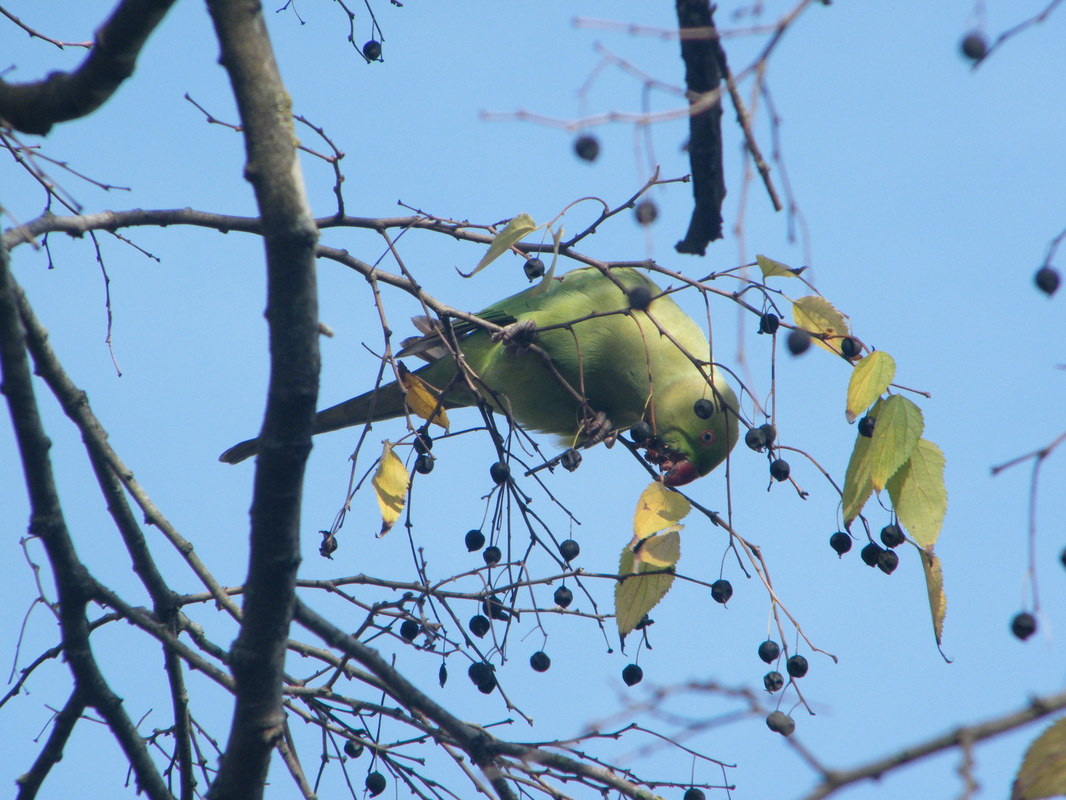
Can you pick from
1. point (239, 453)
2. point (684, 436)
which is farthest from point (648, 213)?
point (239, 453)

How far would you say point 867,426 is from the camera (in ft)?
8.80

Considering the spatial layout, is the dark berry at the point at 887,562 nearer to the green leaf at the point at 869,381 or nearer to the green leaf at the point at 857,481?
the green leaf at the point at 857,481

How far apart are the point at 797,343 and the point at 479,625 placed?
1486mm

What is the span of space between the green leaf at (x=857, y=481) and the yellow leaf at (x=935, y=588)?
0.67ft

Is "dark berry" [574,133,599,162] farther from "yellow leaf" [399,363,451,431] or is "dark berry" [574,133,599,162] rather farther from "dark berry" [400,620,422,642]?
"dark berry" [400,620,422,642]

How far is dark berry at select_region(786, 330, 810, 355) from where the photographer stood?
2678 millimetres

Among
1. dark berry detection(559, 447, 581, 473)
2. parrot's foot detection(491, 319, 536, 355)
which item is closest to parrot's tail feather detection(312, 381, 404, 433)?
parrot's foot detection(491, 319, 536, 355)

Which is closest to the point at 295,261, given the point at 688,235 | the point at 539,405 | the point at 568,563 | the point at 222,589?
the point at 688,235

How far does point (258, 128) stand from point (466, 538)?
6.83ft

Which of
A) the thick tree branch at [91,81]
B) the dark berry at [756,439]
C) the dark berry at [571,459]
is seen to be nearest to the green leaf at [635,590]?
the dark berry at [756,439]

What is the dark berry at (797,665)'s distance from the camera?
10.1 ft

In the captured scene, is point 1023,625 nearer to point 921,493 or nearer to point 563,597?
point 921,493

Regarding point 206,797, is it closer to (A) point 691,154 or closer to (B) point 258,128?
(B) point 258,128

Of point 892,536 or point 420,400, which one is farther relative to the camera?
point 420,400
